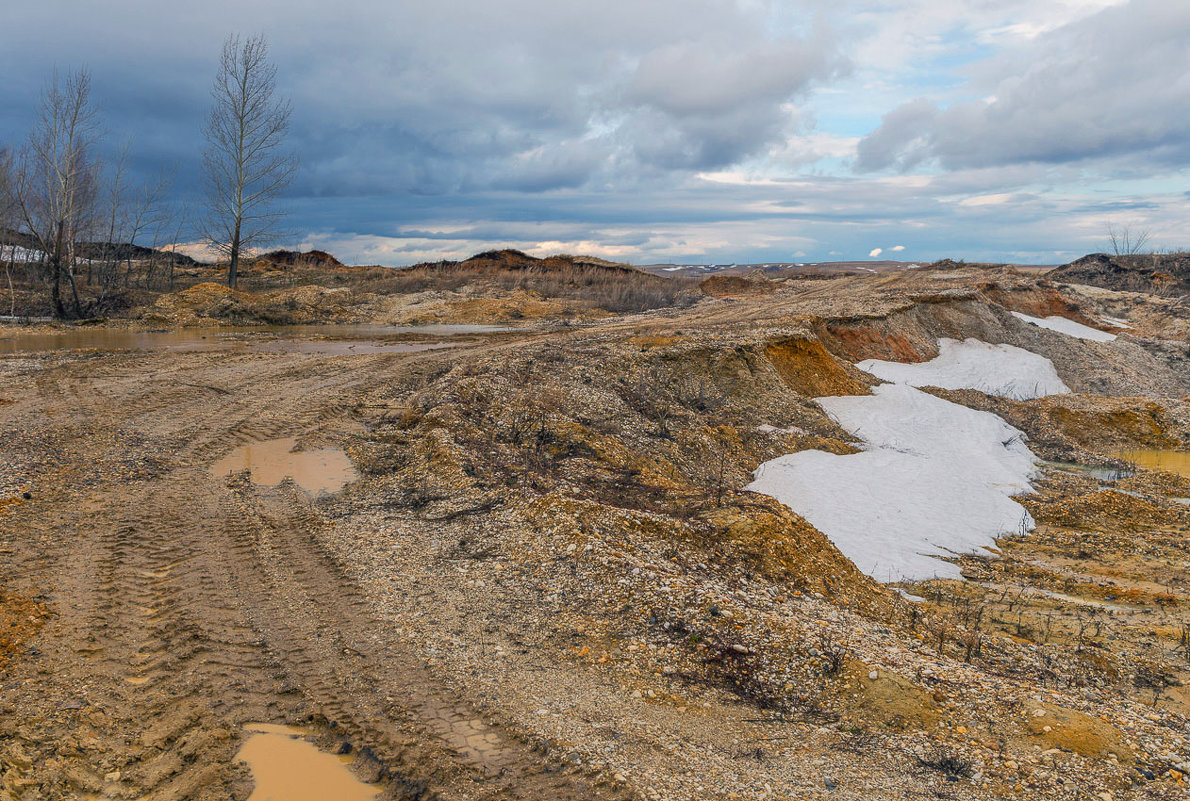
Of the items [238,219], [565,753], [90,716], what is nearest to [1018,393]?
[565,753]

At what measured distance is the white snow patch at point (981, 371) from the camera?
1891 centimetres

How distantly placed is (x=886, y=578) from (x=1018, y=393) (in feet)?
50.8

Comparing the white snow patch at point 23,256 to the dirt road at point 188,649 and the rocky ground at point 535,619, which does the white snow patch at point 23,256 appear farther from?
the dirt road at point 188,649

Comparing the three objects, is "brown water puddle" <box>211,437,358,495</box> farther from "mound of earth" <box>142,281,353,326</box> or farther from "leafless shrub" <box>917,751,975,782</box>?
"mound of earth" <box>142,281,353,326</box>

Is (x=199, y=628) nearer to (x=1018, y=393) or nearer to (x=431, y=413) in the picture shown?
(x=431, y=413)

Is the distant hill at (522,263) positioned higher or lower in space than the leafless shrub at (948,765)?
higher

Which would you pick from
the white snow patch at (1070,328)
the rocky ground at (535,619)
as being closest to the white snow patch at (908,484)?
the rocky ground at (535,619)

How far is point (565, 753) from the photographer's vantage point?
11.6ft

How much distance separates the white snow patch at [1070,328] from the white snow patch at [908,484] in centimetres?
1883

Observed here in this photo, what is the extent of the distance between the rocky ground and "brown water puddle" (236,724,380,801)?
0.10 m

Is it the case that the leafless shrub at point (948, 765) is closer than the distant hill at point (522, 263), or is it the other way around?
the leafless shrub at point (948, 765)

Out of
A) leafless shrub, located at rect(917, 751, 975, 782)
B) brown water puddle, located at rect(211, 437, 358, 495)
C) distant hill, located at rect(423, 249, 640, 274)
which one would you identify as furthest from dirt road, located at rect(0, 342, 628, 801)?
distant hill, located at rect(423, 249, 640, 274)

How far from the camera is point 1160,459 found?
14922mm

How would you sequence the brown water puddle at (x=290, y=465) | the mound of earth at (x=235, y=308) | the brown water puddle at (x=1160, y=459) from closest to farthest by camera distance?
1. the brown water puddle at (x=290, y=465)
2. the brown water puddle at (x=1160, y=459)
3. the mound of earth at (x=235, y=308)
